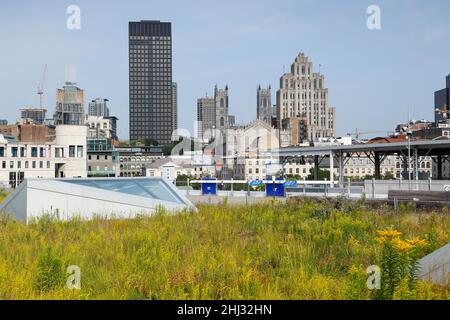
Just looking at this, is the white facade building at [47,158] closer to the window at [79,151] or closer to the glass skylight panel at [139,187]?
the window at [79,151]

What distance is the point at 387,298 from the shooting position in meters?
7.11

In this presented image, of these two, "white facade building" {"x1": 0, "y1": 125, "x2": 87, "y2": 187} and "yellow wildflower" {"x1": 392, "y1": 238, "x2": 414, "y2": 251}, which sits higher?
"white facade building" {"x1": 0, "y1": 125, "x2": 87, "y2": 187}

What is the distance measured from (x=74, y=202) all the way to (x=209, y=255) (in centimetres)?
834

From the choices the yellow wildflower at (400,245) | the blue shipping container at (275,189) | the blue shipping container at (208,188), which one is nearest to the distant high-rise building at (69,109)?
the blue shipping container at (208,188)

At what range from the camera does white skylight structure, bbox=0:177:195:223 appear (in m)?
16.5

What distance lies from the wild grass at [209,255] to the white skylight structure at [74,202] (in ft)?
3.77

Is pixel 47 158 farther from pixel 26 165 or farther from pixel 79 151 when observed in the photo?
pixel 79 151

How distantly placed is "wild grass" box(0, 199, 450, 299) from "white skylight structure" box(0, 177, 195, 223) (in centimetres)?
115

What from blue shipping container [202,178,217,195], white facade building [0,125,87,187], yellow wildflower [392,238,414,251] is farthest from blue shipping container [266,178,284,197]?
white facade building [0,125,87,187]

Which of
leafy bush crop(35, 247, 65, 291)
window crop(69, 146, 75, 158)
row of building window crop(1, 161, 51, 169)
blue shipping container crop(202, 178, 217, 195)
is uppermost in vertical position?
window crop(69, 146, 75, 158)

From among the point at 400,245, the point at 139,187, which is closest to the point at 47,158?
the point at 139,187

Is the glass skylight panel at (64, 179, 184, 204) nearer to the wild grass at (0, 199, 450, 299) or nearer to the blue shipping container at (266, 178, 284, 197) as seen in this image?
the wild grass at (0, 199, 450, 299)
